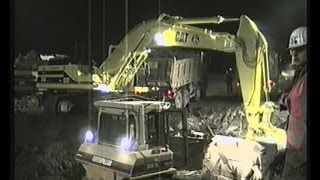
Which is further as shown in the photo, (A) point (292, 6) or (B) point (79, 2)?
(B) point (79, 2)

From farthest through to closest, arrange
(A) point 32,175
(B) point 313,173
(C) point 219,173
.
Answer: (A) point 32,175 → (C) point 219,173 → (B) point 313,173

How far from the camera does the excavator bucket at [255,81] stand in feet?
4.88

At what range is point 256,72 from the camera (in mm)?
1505

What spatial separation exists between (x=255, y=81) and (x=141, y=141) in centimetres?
35

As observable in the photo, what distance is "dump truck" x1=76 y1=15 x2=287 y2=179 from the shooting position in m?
1.50

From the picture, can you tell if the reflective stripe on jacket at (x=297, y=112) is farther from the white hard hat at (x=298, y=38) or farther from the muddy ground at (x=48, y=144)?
the muddy ground at (x=48, y=144)

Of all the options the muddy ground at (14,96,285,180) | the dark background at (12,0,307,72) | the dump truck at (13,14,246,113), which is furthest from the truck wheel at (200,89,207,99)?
the muddy ground at (14,96,285,180)

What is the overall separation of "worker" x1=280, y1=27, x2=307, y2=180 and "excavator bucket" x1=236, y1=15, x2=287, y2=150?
0.03 m

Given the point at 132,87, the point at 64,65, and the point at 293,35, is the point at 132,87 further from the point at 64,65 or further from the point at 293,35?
the point at 293,35

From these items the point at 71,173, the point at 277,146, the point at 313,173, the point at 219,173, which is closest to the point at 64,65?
the point at 71,173

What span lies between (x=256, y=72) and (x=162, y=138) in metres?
0.31

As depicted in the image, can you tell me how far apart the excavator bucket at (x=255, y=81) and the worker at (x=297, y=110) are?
3 centimetres

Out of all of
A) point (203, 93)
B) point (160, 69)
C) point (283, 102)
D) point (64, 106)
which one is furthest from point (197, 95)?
point (64, 106)

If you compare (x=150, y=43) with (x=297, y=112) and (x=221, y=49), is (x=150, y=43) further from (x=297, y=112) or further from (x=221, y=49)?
(x=297, y=112)
